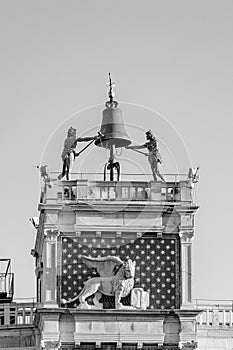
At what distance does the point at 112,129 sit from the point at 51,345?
9.88 m

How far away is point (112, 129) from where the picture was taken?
61500mm

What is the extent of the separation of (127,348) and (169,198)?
6329 mm

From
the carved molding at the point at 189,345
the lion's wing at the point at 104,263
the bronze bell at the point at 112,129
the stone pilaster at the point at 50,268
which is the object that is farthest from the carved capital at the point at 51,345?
the bronze bell at the point at 112,129

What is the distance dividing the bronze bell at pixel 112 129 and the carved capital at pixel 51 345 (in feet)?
30.3

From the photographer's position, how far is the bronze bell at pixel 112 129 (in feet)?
202

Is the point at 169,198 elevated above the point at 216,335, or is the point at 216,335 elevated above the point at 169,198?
the point at 169,198

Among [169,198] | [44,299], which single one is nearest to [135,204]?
[169,198]

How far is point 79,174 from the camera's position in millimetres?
59938

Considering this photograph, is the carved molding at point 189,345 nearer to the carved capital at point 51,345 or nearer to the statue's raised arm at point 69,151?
the carved capital at point 51,345

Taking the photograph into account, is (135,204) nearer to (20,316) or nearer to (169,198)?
(169,198)

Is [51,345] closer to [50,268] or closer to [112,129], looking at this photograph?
[50,268]

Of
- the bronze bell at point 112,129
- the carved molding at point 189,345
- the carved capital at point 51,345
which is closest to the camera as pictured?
the carved capital at point 51,345

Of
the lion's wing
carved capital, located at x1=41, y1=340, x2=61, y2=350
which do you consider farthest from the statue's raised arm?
carved capital, located at x1=41, y1=340, x2=61, y2=350

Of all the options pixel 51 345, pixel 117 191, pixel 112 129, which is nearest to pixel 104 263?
pixel 117 191
